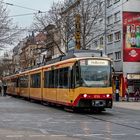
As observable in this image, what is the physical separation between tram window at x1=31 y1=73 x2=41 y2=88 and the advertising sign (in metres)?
25.8

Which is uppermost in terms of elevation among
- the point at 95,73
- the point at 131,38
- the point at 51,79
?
the point at 131,38

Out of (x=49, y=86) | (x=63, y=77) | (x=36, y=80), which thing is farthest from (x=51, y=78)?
(x=36, y=80)

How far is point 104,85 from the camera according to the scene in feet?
92.0

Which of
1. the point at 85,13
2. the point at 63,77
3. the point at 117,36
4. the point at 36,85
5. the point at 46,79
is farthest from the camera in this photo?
the point at 117,36

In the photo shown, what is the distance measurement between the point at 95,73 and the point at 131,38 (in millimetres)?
40989

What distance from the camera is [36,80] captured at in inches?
1665

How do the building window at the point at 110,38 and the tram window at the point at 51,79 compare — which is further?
the building window at the point at 110,38

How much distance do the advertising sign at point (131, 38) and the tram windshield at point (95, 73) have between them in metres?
40.1

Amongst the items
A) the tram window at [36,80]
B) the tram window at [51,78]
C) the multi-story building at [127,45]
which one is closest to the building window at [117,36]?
the multi-story building at [127,45]

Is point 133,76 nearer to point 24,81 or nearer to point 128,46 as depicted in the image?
point 128,46

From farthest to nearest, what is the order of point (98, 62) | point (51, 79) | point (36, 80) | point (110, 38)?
point (110, 38), point (36, 80), point (51, 79), point (98, 62)

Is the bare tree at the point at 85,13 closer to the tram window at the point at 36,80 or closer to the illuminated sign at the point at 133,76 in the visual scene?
the illuminated sign at the point at 133,76

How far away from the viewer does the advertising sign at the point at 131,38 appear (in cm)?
6825

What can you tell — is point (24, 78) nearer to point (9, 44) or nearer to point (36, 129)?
point (9, 44)
